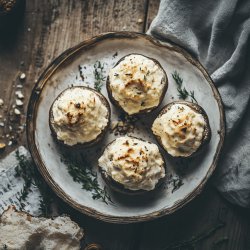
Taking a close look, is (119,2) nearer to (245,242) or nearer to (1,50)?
(1,50)

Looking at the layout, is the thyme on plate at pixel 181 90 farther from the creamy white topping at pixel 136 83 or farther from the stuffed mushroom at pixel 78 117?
the stuffed mushroom at pixel 78 117

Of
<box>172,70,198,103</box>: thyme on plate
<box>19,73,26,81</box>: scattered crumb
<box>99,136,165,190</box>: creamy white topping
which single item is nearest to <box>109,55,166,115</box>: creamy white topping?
<box>172,70,198,103</box>: thyme on plate

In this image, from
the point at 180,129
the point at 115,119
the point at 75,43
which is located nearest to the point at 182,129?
the point at 180,129

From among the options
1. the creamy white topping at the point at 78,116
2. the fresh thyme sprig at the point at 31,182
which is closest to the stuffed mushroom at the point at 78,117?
the creamy white topping at the point at 78,116

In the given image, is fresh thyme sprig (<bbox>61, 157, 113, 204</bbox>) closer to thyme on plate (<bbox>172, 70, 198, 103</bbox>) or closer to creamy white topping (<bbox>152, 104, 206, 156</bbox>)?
creamy white topping (<bbox>152, 104, 206, 156</bbox>)

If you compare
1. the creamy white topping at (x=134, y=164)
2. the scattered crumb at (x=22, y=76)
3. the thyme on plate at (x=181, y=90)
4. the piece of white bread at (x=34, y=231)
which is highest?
the thyme on plate at (x=181, y=90)

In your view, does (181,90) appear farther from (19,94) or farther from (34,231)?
(34,231)
